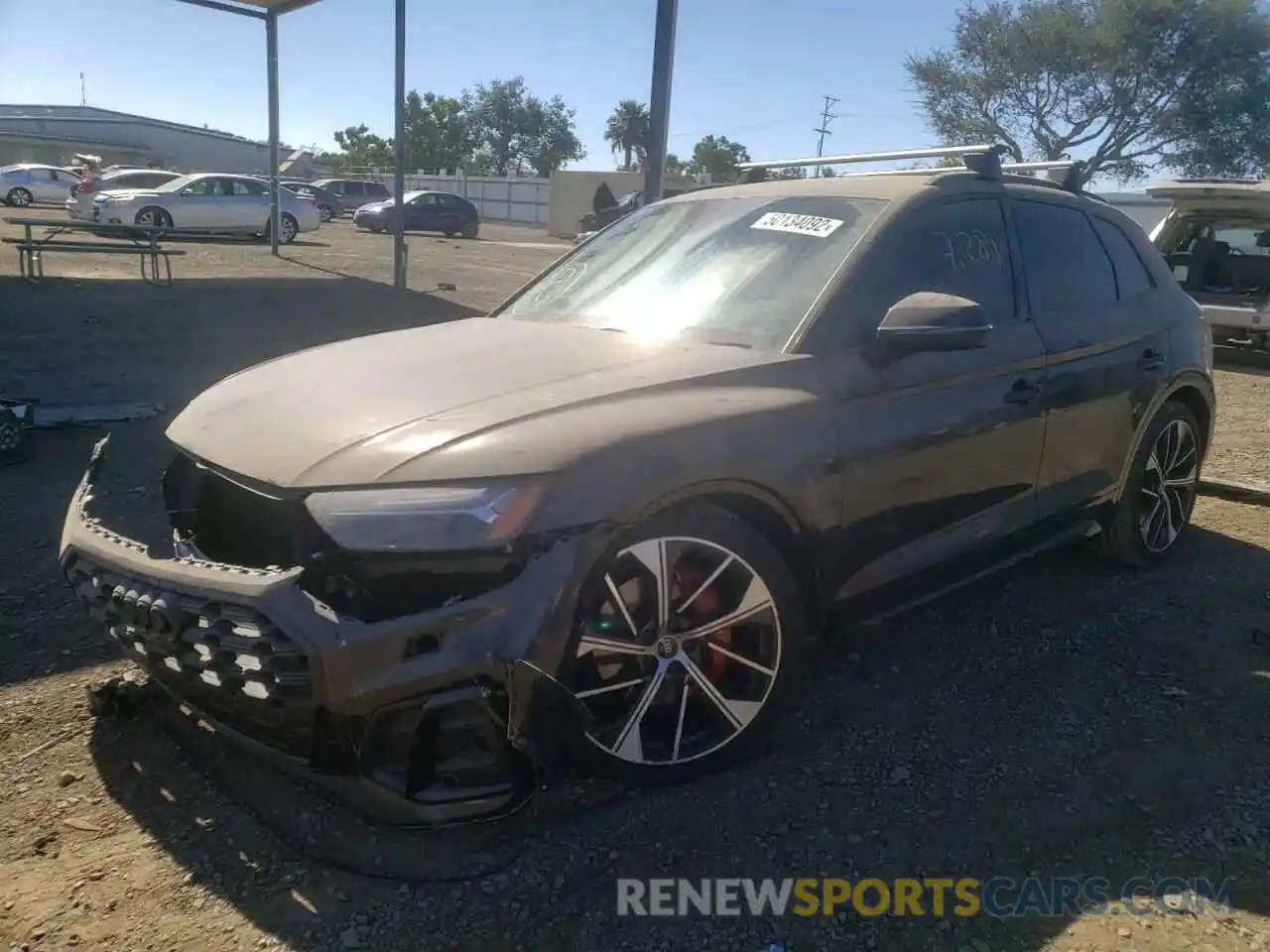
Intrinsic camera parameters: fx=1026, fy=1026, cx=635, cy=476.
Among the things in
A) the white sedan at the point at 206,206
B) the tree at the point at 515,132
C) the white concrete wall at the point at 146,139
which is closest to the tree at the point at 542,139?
the tree at the point at 515,132

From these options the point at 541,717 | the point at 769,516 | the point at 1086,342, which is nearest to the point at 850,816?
the point at 769,516

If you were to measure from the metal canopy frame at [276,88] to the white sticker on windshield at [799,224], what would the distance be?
11764 mm

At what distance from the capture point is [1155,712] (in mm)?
3408

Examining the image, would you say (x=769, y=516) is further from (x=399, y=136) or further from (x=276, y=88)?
(x=276, y=88)

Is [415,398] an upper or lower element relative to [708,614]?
upper

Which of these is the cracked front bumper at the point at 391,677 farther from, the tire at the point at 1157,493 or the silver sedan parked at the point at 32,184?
the silver sedan parked at the point at 32,184

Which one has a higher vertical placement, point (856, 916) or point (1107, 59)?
point (1107, 59)

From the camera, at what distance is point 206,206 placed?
23.2m

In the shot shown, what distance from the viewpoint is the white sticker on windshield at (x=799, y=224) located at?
3500mm

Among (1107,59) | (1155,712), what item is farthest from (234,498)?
(1107,59)

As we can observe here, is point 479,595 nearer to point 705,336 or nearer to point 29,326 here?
point 705,336

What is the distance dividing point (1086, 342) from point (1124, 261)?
28.7 inches

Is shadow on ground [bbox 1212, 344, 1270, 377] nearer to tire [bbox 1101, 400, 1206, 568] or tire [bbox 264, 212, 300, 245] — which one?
tire [bbox 1101, 400, 1206, 568]

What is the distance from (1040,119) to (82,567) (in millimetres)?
37811
